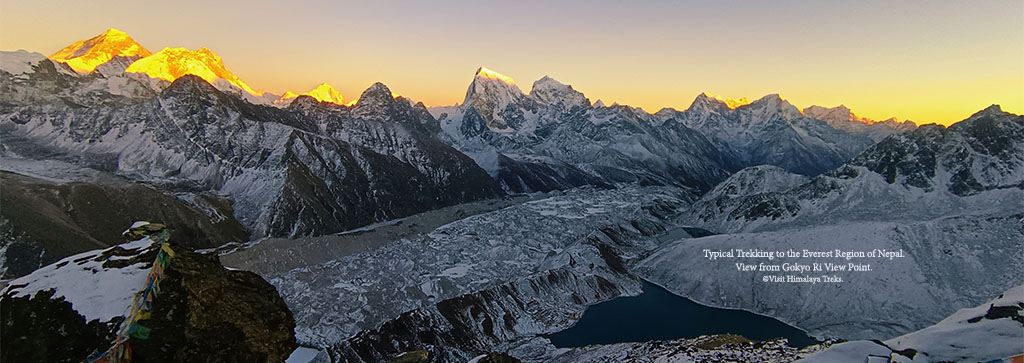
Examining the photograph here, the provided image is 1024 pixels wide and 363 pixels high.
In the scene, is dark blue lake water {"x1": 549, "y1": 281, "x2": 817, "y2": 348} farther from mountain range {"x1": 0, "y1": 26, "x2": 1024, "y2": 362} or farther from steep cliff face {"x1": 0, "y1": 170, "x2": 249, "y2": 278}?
steep cliff face {"x1": 0, "y1": 170, "x2": 249, "y2": 278}

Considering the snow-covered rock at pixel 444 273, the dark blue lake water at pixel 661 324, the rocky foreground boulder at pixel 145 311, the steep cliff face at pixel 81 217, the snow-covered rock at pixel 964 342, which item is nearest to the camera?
the rocky foreground boulder at pixel 145 311

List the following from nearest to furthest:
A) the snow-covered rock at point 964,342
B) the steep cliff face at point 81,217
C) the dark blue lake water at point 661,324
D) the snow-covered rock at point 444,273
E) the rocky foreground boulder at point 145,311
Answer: the rocky foreground boulder at point 145,311 → the snow-covered rock at point 964,342 → the steep cliff face at point 81,217 → the snow-covered rock at point 444,273 → the dark blue lake water at point 661,324

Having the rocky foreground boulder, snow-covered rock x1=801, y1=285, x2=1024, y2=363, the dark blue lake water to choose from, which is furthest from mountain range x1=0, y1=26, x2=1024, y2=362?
the dark blue lake water

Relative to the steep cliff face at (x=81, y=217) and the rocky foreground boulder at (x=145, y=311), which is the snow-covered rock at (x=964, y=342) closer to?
the rocky foreground boulder at (x=145, y=311)

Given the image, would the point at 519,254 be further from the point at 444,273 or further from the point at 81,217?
the point at 81,217

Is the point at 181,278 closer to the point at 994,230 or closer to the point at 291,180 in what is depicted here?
the point at 994,230

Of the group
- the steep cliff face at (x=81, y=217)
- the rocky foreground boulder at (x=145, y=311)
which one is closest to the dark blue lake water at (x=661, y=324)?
the rocky foreground boulder at (x=145, y=311)

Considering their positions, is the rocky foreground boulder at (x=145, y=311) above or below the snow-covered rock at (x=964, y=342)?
above

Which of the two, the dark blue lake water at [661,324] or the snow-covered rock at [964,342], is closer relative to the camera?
the snow-covered rock at [964,342]
